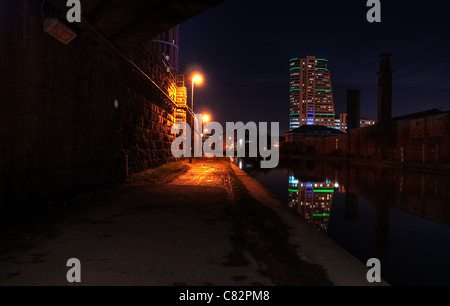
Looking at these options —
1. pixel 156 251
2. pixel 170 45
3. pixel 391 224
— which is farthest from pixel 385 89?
pixel 156 251

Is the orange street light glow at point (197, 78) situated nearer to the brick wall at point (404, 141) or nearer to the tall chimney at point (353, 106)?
the brick wall at point (404, 141)

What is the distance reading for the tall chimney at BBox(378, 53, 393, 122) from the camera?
43188 mm

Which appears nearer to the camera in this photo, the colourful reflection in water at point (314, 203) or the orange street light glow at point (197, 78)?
the colourful reflection in water at point (314, 203)

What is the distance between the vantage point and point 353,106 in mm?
77375

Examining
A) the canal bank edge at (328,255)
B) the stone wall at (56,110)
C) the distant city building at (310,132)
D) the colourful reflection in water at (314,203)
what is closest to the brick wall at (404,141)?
the colourful reflection in water at (314,203)

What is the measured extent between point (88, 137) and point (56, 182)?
1.87 meters

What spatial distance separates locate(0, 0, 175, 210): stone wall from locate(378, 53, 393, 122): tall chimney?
4337cm

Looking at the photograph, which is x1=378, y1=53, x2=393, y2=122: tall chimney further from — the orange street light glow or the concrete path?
the concrete path

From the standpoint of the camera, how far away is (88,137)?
7531 mm

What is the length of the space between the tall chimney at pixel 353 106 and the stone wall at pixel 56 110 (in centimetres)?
7801

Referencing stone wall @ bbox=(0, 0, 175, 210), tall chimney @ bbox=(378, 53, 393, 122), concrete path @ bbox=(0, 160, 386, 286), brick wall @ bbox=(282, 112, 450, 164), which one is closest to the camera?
concrete path @ bbox=(0, 160, 386, 286)

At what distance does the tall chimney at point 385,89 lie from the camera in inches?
1700

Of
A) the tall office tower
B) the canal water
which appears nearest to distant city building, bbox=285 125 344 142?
the tall office tower
